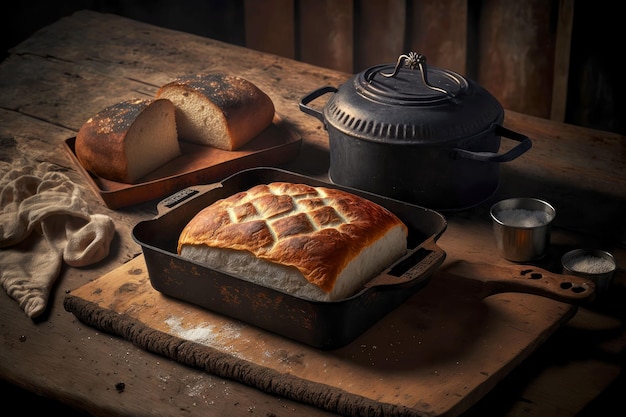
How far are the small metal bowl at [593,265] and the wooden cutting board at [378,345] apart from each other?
4.4 inches

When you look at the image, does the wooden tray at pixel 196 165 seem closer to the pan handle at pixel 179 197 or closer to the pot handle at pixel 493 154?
the pan handle at pixel 179 197

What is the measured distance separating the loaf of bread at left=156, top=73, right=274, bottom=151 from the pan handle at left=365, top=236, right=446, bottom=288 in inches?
33.0

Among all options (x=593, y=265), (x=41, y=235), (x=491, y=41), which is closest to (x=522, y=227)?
(x=593, y=265)

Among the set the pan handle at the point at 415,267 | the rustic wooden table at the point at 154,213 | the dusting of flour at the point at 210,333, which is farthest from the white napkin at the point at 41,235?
the pan handle at the point at 415,267

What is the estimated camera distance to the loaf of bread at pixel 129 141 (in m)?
2.35

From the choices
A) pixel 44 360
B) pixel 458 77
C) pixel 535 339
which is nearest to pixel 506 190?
pixel 458 77

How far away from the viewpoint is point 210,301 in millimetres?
1804

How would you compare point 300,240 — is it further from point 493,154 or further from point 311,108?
point 311,108

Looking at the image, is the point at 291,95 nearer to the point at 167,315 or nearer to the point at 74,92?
the point at 74,92

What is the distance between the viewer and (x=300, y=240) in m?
1.72

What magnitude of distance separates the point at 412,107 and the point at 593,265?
0.57 m

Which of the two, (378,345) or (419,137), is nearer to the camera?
(378,345)

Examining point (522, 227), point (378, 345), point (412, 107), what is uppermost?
point (412, 107)

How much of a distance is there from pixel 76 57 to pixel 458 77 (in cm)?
170
